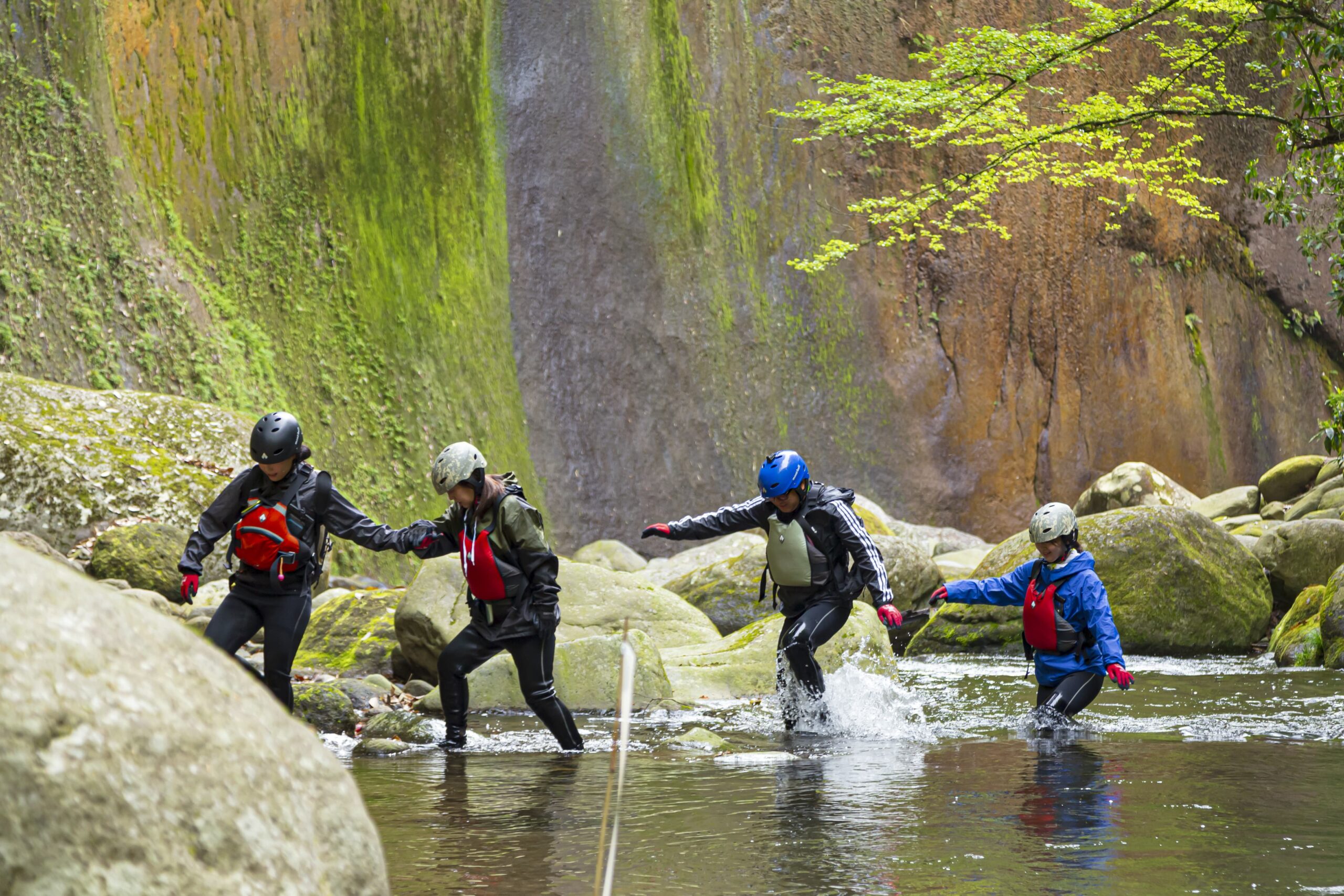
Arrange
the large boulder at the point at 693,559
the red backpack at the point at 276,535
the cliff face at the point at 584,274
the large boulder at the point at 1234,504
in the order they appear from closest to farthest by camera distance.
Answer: the red backpack at the point at 276,535
the cliff face at the point at 584,274
the large boulder at the point at 693,559
the large boulder at the point at 1234,504

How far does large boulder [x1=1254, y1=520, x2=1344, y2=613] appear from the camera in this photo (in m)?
14.9

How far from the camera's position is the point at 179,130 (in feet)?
62.2

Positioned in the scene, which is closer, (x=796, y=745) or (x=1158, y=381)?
(x=796, y=745)

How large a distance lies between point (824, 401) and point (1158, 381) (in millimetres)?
8965

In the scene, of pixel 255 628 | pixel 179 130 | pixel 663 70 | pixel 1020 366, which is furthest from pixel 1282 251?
pixel 255 628

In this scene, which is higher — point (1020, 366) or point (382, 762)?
point (1020, 366)

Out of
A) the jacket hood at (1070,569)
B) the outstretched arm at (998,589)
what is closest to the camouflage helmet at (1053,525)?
the jacket hood at (1070,569)

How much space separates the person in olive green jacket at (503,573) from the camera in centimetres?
721

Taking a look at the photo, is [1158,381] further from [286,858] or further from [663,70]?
[286,858]

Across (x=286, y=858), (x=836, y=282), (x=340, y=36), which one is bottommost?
(x=286, y=858)

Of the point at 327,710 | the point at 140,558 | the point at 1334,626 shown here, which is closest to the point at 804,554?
the point at 327,710

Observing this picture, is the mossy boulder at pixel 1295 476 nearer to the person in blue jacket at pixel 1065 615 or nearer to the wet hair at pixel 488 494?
the person in blue jacket at pixel 1065 615

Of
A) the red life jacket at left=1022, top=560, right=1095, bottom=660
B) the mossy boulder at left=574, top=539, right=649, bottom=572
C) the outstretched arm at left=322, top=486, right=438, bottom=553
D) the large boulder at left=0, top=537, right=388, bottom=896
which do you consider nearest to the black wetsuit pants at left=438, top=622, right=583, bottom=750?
the outstretched arm at left=322, top=486, right=438, bottom=553

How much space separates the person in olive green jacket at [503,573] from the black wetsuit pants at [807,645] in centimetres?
158
